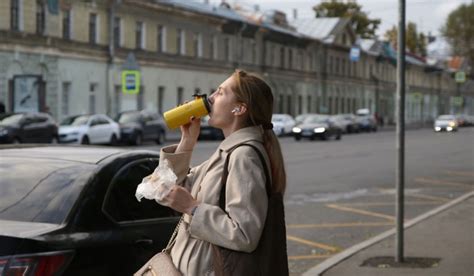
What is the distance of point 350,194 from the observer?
17.6 m

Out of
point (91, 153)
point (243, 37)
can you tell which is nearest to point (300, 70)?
point (243, 37)

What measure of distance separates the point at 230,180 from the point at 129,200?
2233mm

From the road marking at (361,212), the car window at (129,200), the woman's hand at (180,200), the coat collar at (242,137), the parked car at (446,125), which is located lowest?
the road marking at (361,212)

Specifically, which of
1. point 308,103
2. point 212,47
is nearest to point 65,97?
point 212,47

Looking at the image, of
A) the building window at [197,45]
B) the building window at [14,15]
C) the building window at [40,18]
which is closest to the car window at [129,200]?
the building window at [14,15]

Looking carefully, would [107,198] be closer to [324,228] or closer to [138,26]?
[324,228]

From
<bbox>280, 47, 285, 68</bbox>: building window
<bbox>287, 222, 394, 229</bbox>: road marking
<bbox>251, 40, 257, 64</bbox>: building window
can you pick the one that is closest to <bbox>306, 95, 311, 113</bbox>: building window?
<bbox>280, 47, 285, 68</bbox>: building window

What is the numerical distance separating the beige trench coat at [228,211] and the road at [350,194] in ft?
18.5

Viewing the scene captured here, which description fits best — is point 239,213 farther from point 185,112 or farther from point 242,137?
point 185,112

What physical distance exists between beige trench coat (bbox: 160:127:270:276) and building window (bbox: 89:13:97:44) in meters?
42.3

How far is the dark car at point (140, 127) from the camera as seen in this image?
124 feet

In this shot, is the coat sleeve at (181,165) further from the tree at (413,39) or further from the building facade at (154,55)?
the tree at (413,39)

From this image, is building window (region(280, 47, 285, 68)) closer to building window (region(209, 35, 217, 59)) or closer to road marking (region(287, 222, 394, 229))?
building window (region(209, 35, 217, 59))

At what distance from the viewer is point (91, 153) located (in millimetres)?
5812
